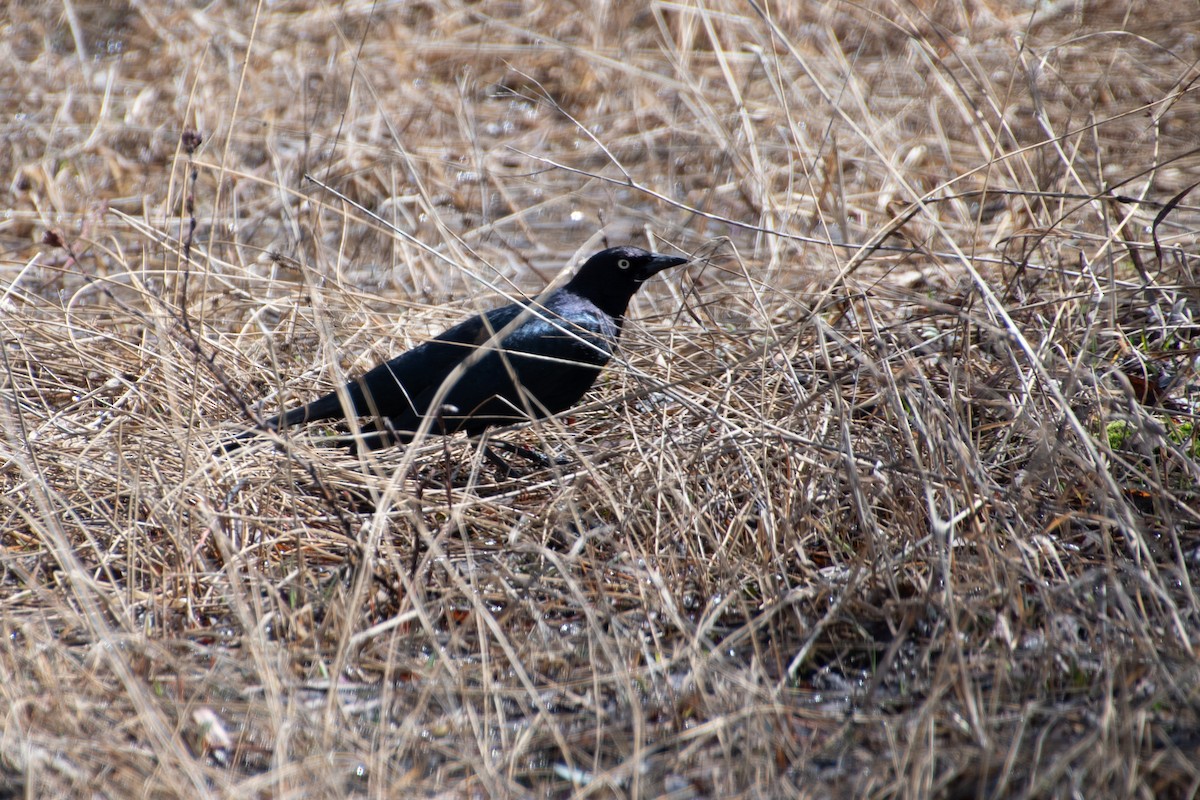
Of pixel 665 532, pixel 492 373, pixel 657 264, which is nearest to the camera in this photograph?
pixel 665 532

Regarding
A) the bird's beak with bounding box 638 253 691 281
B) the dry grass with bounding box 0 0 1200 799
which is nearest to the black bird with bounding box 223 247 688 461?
the bird's beak with bounding box 638 253 691 281

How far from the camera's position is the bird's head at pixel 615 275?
152 inches

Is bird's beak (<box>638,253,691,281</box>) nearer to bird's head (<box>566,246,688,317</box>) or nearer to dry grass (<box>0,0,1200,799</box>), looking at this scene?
bird's head (<box>566,246,688,317</box>)

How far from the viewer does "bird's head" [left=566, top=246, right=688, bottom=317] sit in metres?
3.86

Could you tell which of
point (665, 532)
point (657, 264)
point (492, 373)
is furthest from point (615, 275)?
point (665, 532)

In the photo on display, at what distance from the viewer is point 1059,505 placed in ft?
8.43

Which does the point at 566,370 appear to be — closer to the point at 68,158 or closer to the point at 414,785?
the point at 414,785

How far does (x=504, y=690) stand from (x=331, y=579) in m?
0.73

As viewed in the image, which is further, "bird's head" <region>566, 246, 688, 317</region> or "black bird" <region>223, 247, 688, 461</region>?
"bird's head" <region>566, 246, 688, 317</region>

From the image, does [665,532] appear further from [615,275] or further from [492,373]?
[615,275]

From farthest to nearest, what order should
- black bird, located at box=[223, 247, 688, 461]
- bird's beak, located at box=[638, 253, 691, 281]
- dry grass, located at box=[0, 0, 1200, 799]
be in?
bird's beak, located at box=[638, 253, 691, 281] → black bird, located at box=[223, 247, 688, 461] → dry grass, located at box=[0, 0, 1200, 799]

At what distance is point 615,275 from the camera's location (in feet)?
12.8

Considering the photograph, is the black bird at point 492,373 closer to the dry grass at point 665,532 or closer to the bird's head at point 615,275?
the bird's head at point 615,275

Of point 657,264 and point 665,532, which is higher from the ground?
point 657,264
